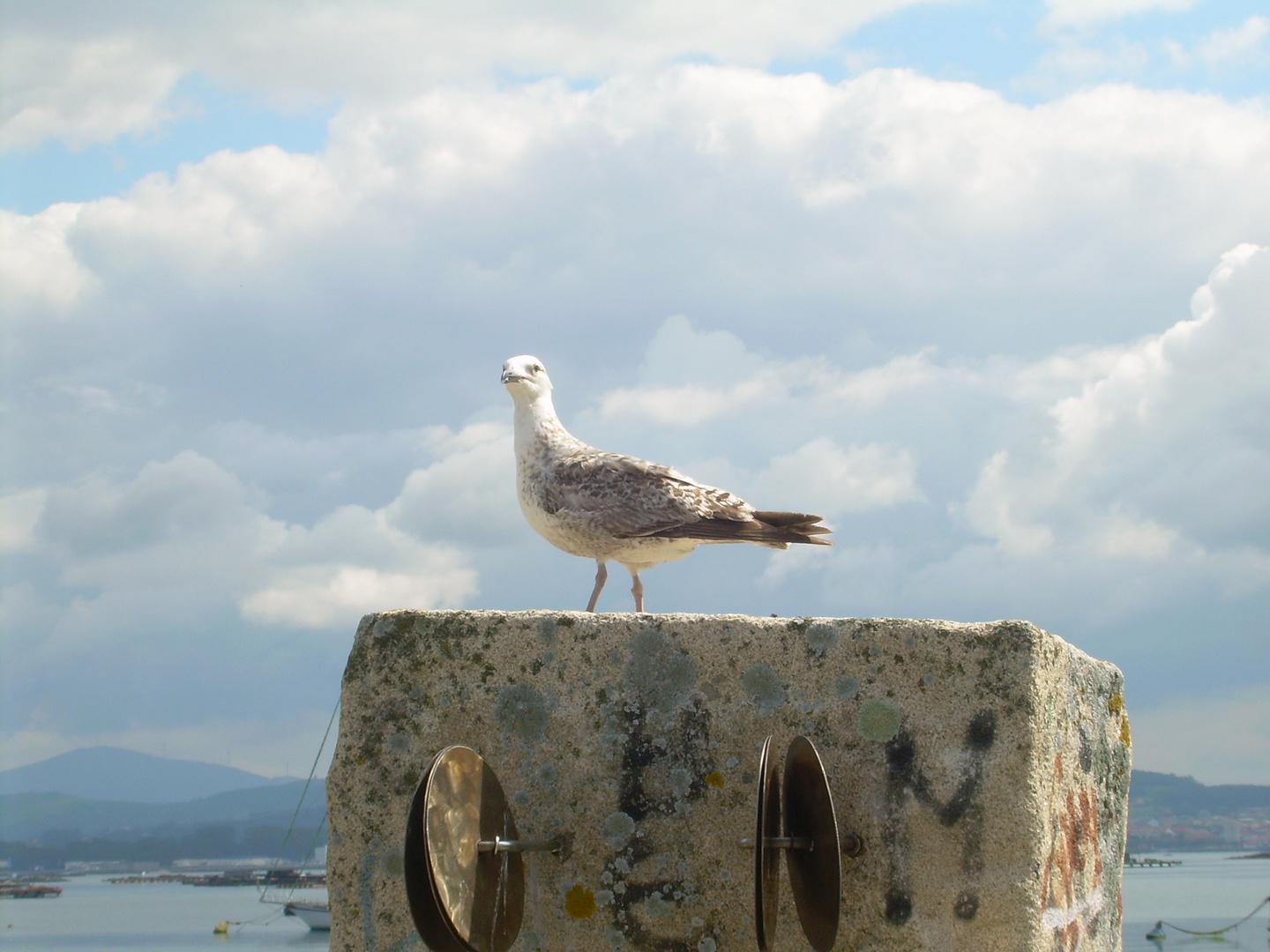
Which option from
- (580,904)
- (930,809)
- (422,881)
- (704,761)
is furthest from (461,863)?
(930,809)

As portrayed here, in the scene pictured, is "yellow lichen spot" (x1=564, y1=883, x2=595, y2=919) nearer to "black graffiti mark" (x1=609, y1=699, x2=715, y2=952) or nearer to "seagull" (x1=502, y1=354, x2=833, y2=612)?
"black graffiti mark" (x1=609, y1=699, x2=715, y2=952)

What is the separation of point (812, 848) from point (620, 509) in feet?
8.81

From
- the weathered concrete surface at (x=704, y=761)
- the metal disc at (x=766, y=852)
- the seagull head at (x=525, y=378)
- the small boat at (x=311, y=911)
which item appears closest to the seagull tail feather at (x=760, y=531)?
the seagull head at (x=525, y=378)

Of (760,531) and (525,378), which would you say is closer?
(760,531)

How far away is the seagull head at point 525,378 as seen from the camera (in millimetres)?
6590

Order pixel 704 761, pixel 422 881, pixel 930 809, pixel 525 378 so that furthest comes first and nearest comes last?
pixel 525 378 → pixel 704 761 → pixel 930 809 → pixel 422 881

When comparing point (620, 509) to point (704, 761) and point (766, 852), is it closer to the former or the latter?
point (704, 761)

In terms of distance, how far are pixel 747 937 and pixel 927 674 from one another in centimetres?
111

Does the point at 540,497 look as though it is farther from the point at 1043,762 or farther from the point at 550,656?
the point at 1043,762

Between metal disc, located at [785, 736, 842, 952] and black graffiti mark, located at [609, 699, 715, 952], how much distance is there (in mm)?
406

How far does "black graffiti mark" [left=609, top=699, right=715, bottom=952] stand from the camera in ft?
14.2

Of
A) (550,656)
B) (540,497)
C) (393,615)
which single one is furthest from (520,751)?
(540,497)

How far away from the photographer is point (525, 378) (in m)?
6.59

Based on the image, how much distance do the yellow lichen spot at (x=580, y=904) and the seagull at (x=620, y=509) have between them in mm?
1931
